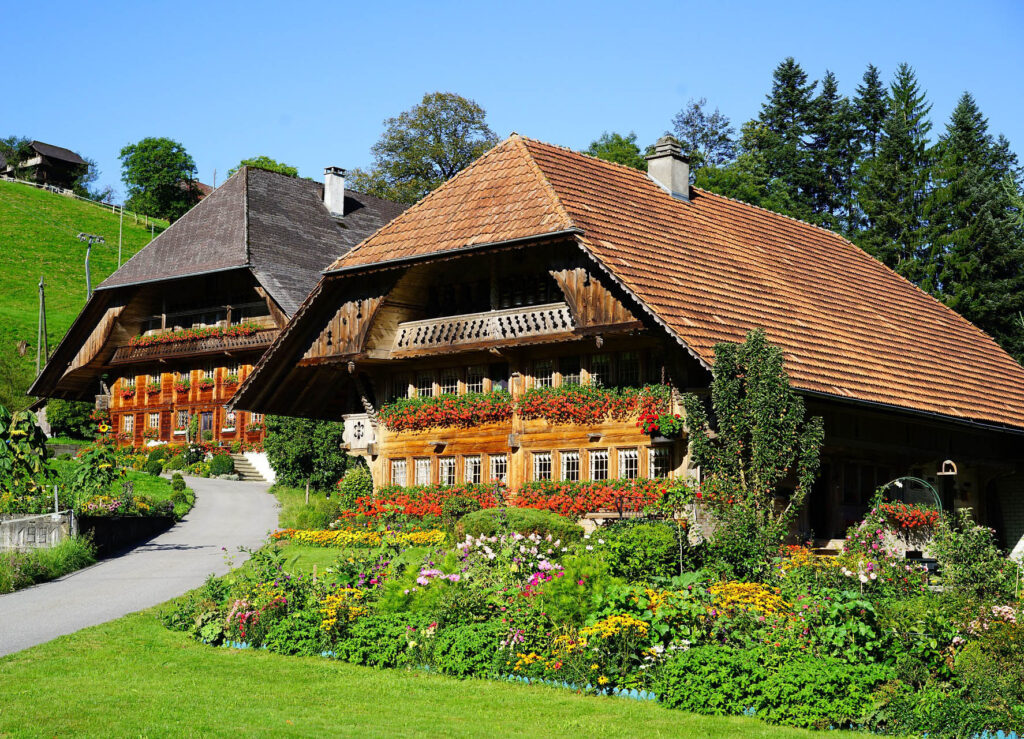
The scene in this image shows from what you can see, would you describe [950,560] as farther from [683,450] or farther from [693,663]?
[683,450]

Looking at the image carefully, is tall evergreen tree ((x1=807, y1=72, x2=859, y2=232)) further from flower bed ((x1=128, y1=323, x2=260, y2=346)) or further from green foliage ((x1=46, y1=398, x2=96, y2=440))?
green foliage ((x1=46, y1=398, x2=96, y2=440))

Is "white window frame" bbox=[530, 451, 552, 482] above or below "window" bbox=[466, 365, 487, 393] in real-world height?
below

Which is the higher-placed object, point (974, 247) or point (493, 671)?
point (974, 247)

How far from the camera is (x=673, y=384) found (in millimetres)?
24875

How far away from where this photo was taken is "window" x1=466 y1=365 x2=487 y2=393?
28812 mm

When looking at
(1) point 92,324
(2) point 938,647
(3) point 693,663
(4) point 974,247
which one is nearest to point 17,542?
(3) point 693,663

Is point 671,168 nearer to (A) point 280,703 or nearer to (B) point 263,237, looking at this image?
(B) point 263,237

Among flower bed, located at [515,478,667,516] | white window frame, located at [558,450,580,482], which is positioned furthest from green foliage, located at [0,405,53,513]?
white window frame, located at [558,450,580,482]

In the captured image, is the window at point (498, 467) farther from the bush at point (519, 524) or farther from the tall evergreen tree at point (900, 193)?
the tall evergreen tree at point (900, 193)

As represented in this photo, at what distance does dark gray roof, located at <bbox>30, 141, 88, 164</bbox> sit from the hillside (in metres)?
15.1

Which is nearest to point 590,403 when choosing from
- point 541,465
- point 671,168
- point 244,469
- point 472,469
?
point 541,465

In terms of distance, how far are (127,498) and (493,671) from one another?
19.1 metres

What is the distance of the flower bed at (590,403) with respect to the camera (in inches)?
981

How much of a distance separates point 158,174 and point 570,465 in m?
85.2
